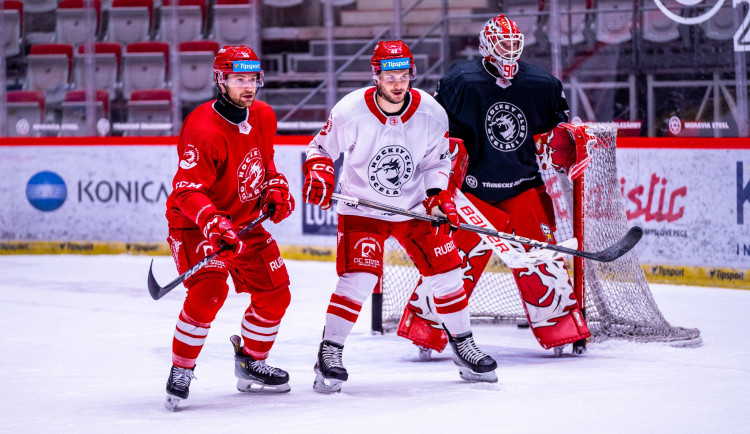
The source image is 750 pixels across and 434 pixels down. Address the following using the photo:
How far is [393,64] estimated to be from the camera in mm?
3619

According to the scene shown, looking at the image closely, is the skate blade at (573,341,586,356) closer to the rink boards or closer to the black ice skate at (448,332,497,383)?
the black ice skate at (448,332,497,383)

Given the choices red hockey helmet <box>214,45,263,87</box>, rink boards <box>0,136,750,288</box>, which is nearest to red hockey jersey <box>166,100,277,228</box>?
red hockey helmet <box>214,45,263,87</box>

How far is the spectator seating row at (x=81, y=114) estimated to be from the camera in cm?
778

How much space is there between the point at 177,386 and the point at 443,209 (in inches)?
41.1

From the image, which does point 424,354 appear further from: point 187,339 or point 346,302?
point 187,339

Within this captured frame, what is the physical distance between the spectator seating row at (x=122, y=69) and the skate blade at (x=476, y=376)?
175 inches

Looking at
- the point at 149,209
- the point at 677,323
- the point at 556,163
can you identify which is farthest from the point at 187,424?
the point at 149,209

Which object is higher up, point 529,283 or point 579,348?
point 529,283

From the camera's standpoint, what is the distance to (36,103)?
801cm

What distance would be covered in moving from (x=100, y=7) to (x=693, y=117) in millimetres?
4239

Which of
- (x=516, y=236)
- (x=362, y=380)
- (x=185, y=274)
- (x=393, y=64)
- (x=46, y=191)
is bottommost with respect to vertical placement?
(x=362, y=380)

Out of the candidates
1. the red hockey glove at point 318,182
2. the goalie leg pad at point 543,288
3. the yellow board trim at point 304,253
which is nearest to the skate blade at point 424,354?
the goalie leg pad at point 543,288

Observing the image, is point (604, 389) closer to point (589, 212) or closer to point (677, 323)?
point (589, 212)

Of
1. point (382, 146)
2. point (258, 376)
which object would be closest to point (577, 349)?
point (382, 146)
